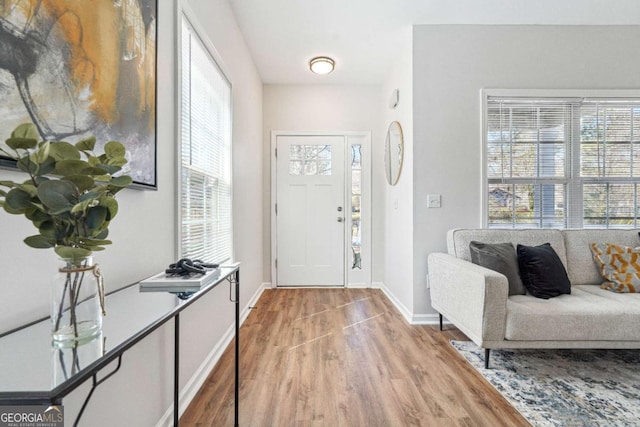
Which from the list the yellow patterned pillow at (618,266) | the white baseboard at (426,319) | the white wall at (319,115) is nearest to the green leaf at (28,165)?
the white baseboard at (426,319)

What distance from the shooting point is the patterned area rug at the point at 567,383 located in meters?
1.46

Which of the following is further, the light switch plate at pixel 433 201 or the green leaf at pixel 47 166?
the light switch plate at pixel 433 201

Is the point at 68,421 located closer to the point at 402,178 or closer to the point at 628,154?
the point at 402,178

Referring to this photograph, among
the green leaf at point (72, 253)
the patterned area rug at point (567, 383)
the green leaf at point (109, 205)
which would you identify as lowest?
the patterned area rug at point (567, 383)

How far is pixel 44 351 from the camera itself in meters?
0.56

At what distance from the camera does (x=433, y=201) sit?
106 inches

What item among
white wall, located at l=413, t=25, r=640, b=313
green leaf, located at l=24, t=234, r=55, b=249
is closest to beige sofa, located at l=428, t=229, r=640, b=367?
white wall, located at l=413, t=25, r=640, b=313

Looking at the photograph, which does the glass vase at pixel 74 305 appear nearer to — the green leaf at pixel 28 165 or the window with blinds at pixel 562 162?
the green leaf at pixel 28 165

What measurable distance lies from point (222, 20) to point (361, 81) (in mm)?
2027

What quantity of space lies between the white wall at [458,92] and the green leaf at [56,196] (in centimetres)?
251

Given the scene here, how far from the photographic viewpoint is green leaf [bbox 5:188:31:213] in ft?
1.76

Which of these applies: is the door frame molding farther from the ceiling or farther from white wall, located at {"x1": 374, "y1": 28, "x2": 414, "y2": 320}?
the ceiling

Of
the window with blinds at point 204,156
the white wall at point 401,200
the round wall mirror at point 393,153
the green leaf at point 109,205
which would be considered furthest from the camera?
the round wall mirror at point 393,153

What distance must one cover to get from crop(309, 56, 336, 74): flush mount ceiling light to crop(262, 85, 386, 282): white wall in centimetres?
52
